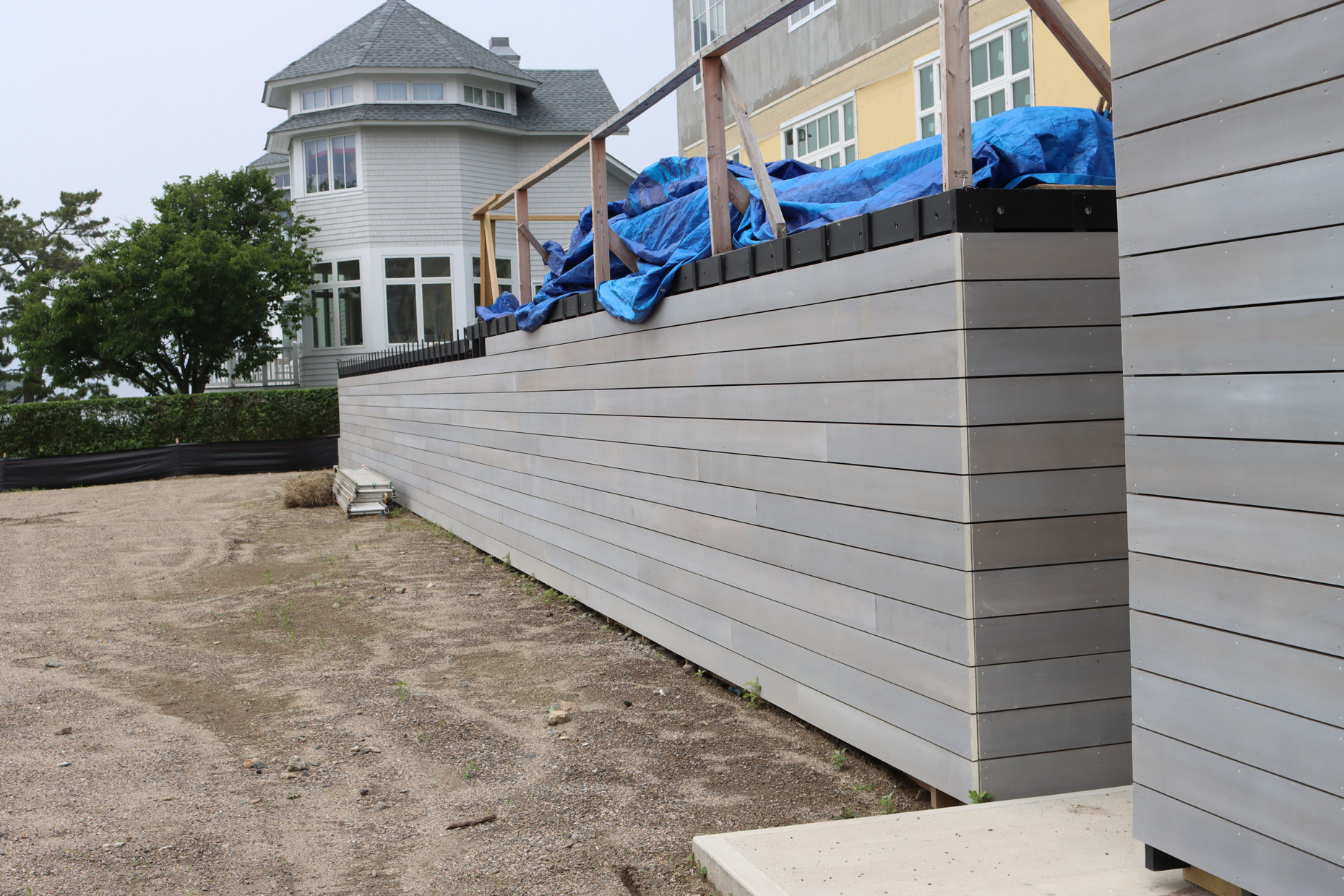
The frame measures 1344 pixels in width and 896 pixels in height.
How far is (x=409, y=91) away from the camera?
91.9 ft

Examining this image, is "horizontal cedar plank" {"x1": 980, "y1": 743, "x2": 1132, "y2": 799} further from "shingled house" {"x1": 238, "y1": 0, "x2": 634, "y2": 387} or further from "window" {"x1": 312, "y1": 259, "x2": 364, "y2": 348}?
"window" {"x1": 312, "y1": 259, "x2": 364, "y2": 348}

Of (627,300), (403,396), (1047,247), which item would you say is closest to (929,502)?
(1047,247)

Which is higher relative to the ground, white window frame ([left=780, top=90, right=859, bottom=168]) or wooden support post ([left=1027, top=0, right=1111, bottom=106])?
white window frame ([left=780, top=90, right=859, bottom=168])

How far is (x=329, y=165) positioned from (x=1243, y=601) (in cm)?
2905

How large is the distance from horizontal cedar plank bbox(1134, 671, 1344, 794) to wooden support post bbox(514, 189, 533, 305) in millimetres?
6435

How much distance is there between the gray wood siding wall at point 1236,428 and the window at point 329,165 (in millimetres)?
27727

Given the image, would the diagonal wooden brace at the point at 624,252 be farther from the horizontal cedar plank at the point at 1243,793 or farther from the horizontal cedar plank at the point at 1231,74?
the horizontal cedar plank at the point at 1243,793

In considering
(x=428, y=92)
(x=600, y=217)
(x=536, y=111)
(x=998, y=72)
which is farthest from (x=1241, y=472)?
(x=536, y=111)

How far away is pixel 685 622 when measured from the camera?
5.71 metres

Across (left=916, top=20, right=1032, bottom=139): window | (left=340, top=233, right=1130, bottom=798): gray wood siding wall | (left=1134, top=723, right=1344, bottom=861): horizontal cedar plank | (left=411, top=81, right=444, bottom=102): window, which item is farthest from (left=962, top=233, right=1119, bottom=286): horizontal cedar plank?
(left=411, top=81, right=444, bottom=102): window

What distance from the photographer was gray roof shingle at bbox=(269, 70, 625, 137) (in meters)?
27.3

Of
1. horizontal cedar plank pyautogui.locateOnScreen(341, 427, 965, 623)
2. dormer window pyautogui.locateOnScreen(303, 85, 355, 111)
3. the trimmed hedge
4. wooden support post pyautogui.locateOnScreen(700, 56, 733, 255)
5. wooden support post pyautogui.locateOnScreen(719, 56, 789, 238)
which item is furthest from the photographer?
dormer window pyautogui.locateOnScreen(303, 85, 355, 111)

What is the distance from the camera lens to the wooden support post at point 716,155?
4.92 metres

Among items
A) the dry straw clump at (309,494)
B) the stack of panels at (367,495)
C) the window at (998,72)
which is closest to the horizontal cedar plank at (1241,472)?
the window at (998,72)
